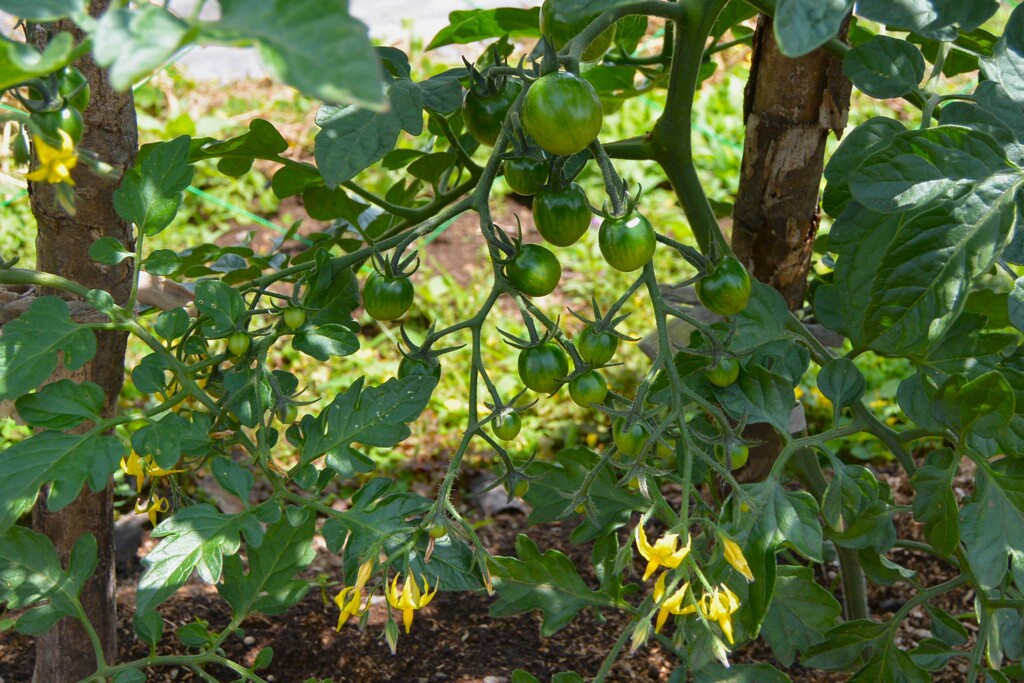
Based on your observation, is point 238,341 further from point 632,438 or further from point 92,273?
point 632,438

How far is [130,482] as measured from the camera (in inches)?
79.7

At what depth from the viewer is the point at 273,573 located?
1.19 meters

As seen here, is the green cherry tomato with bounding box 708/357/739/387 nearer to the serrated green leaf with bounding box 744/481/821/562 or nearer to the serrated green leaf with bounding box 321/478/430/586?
the serrated green leaf with bounding box 744/481/821/562

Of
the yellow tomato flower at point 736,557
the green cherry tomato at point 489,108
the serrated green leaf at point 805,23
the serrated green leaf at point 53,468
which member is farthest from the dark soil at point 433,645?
the serrated green leaf at point 805,23

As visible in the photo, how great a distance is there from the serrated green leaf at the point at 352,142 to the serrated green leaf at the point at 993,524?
2.22ft

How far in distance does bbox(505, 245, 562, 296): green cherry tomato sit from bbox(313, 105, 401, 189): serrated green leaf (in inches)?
6.7

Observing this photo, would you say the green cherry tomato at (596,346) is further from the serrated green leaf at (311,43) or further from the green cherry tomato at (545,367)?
the serrated green leaf at (311,43)

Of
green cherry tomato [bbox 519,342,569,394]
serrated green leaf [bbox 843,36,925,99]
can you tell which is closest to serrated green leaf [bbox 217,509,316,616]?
green cherry tomato [bbox 519,342,569,394]

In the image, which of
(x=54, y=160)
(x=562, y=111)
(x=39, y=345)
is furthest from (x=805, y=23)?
(x=39, y=345)

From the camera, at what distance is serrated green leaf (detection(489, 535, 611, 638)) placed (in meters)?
1.21

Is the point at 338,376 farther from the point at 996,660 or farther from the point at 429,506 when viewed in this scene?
the point at 996,660

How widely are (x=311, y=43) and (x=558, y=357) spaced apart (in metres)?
0.54

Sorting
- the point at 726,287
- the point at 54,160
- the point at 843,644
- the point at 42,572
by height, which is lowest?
the point at 843,644

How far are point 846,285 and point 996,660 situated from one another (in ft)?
1.46
